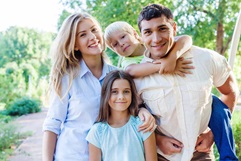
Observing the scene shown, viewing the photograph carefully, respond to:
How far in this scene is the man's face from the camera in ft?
5.85

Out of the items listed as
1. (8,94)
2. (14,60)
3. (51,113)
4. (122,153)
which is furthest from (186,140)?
(14,60)

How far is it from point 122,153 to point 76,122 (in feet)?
0.96

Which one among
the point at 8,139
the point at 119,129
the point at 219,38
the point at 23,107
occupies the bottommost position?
the point at 23,107

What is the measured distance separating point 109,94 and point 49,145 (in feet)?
1.38

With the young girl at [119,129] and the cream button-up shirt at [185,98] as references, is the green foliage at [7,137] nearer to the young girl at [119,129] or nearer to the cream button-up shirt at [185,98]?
the young girl at [119,129]

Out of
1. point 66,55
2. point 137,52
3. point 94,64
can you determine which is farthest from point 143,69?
point 137,52

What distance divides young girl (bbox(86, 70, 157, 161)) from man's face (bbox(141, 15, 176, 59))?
0.72 feet

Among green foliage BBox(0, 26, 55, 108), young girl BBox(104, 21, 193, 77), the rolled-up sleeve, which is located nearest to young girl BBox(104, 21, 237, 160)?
young girl BBox(104, 21, 193, 77)

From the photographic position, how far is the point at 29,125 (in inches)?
433

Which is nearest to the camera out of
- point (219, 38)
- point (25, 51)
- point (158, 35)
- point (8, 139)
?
point (158, 35)

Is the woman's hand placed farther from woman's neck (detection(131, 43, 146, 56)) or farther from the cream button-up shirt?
woman's neck (detection(131, 43, 146, 56))

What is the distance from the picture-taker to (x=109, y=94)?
73.4 inches

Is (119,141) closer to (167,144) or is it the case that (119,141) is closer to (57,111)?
(167,144)

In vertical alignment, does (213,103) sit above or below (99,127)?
above
